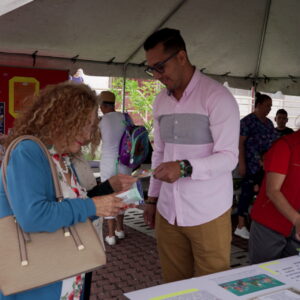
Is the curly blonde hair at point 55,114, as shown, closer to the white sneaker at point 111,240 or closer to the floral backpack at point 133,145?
the floral backpack at point 133,145

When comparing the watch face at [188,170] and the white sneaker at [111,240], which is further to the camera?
the white sneaker at [111,240]

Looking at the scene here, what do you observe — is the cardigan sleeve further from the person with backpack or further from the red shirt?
the person with backpack

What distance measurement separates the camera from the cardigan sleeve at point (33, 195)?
1.20m

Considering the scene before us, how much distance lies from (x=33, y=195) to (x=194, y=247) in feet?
3.07

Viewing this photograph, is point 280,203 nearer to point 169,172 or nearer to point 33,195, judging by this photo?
point 169,172

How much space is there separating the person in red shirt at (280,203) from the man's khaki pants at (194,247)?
17 centimetres

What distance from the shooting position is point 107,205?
1.38 meters

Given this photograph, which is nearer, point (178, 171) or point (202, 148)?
point (178, 171)

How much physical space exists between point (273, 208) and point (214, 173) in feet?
1.11

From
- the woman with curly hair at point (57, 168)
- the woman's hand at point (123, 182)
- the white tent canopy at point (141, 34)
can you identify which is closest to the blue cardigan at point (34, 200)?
the woman with curly hair at point (57, 168)

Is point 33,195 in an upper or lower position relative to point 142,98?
lower

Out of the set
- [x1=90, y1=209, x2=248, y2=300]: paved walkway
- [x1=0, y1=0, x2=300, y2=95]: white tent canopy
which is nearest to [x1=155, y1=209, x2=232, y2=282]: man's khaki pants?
[x1=90, y1=209, x2=248, y2=300]: paved walkway

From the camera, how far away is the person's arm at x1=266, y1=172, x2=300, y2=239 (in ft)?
5.38

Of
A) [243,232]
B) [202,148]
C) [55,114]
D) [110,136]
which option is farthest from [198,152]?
[243,232]
